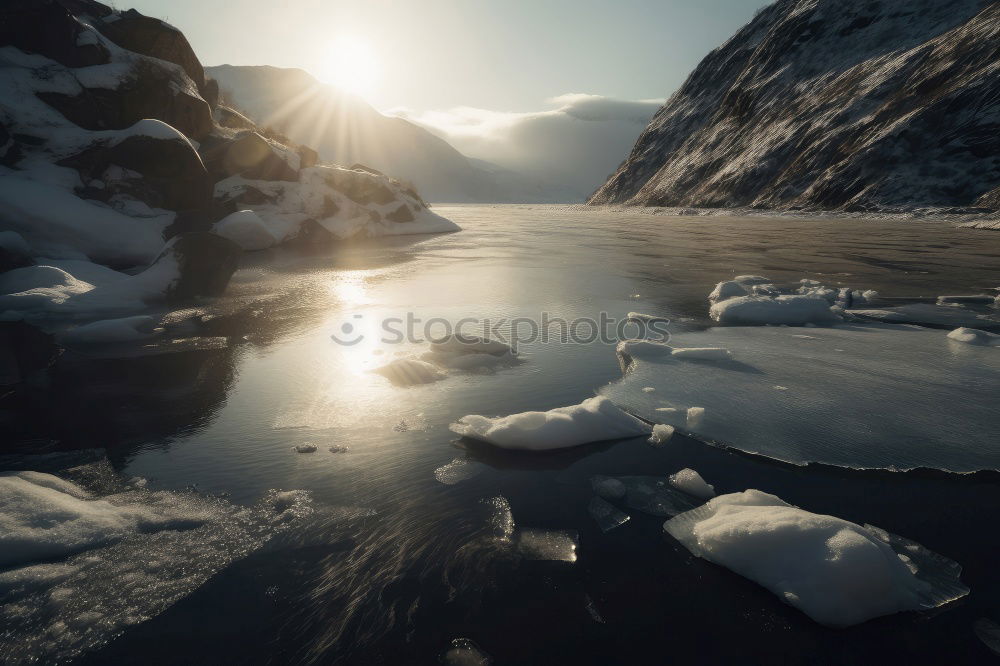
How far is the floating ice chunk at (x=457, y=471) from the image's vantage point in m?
Answer: 3.47

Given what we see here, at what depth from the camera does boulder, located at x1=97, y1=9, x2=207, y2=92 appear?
18.7m

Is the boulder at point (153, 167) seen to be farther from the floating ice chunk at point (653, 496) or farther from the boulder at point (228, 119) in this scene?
the floating ice chunk at point (653, 496)

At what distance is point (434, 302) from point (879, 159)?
36655mm

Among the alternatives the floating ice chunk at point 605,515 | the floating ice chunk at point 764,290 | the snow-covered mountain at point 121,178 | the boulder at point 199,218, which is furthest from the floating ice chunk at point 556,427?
the boulder at point 199,218

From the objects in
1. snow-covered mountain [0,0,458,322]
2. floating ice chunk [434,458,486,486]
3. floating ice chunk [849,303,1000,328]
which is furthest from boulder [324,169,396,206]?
floating ice chunk [434,458,486,486]

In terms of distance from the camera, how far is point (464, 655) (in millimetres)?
2078

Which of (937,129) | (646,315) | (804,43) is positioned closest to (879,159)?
(937,129)

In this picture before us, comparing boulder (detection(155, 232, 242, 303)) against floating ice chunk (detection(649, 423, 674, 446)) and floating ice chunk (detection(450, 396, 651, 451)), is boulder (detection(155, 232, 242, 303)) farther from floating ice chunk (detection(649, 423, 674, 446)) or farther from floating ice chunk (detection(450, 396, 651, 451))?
floating ice chunk (detection(649, 423, 674, 446))

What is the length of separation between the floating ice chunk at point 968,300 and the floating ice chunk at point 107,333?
14.0 meters

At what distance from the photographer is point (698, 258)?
1622 cm

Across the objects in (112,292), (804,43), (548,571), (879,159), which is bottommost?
(548,571)

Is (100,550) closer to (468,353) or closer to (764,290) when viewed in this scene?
(468,353)

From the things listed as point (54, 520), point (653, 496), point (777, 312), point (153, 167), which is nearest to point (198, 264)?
point (153, 167)

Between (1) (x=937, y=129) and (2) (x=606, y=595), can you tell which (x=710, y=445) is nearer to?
(2) (x=606, y=595)
